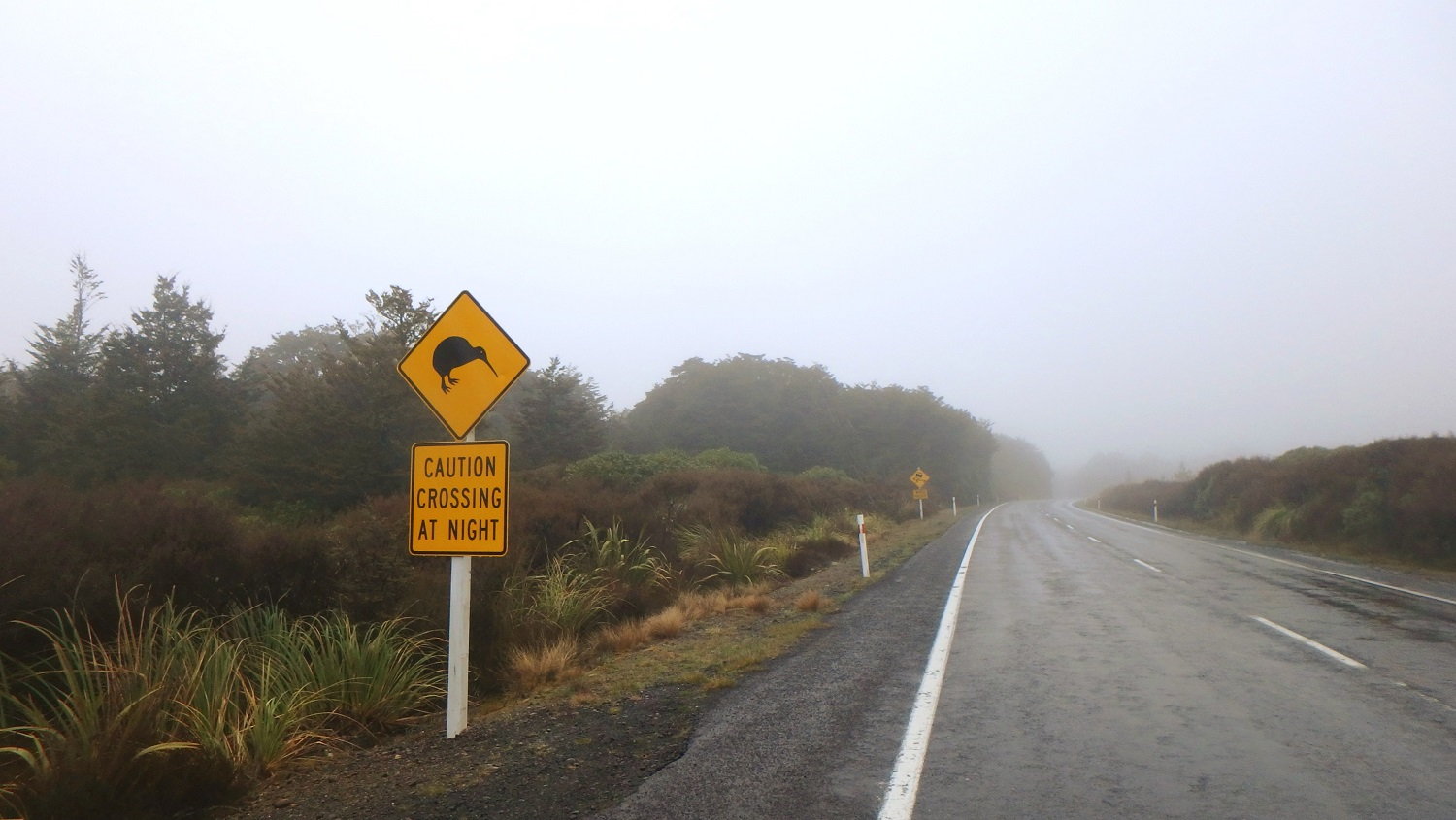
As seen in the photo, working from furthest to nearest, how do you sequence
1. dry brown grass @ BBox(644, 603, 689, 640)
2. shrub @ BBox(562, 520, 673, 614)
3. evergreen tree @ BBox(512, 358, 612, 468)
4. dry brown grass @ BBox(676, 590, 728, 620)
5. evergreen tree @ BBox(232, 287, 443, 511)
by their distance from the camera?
evergreen tree @ BBox(512, 358, 612, 468) → evergreen tree @ BBox(232, 287, 443, 511) → shrub @ BBox(562, 520, 673, 614) → dry brown grass @ BBox(676, 590, 728, 620) → dry brown grass @ BBox(644, 603, 689, 640)

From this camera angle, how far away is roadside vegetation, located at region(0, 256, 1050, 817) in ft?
17.3

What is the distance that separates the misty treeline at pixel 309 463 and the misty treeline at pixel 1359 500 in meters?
14.3

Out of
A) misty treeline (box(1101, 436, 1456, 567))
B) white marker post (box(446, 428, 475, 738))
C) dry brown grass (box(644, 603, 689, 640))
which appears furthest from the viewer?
misty treeline (box(1101, 436, 1456, 567))

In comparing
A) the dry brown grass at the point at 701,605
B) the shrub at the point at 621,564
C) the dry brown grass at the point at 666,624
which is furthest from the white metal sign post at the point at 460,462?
the dry brown grass at the point at 701,605

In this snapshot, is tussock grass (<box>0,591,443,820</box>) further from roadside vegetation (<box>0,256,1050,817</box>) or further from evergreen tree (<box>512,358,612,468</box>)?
evergreen tree (<box>512,358,612,468</box>)

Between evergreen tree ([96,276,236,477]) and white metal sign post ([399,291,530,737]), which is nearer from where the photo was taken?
white metal sign post ([399,291,530,737])


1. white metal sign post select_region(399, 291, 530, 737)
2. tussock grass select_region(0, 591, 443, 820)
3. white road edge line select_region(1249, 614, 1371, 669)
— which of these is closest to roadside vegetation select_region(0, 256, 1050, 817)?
tussock grass select_region(0, 591, 443, 820)

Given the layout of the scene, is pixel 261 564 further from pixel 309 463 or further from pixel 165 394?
pixel 165 394

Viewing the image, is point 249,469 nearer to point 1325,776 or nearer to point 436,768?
point 436,768

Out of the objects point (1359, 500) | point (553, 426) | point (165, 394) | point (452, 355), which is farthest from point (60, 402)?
point (1359, 500)

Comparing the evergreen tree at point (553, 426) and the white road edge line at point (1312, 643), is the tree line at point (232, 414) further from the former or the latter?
the white road edge line at point (1312, 643)

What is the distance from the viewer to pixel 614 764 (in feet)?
Answer: 18.0

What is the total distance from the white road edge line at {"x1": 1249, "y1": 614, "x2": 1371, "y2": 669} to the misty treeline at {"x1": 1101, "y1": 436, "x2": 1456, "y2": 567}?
1178cm

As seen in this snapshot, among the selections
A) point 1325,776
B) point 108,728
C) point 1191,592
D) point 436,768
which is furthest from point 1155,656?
point 108,728
